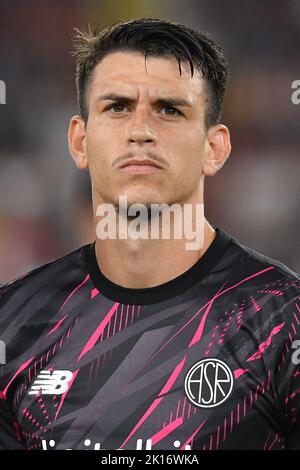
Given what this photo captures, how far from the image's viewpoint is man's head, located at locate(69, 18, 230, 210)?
3082 millimetres

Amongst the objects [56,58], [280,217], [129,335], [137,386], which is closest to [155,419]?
[137,386]

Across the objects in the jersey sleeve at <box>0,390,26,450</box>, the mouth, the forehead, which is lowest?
the jersey sleeve at <box>0,390,26,450</box>

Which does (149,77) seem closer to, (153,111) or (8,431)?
(153,111)

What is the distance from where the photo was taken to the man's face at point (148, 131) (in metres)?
3.07

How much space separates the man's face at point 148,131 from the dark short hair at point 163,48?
0.05m

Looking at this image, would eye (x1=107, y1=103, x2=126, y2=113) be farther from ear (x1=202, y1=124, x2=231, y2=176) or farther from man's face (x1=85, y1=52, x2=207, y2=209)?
ear (x1=202, y1=124, x2=231, y2=176)

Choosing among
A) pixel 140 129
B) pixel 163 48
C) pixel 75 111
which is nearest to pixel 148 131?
pixel 140 129

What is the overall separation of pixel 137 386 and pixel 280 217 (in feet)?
8.35

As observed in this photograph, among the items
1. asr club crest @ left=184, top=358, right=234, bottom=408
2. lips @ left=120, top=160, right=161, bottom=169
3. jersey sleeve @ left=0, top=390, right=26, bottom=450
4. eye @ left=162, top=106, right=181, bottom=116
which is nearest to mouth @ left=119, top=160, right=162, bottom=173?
lips @ left=120, top=160, right=161, bottom=169

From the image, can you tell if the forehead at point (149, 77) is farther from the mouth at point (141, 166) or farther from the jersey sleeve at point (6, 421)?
the jersey sleeve at point (6, 421)

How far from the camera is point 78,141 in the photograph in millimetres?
3467

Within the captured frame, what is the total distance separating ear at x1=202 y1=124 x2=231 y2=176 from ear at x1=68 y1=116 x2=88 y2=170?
0.51 m

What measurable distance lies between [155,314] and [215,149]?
74 cm

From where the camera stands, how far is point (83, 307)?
11.0 ft
